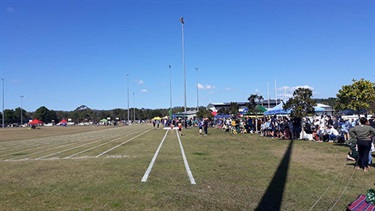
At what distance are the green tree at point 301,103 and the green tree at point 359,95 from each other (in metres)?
4.80

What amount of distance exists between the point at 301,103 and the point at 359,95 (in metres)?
6.21

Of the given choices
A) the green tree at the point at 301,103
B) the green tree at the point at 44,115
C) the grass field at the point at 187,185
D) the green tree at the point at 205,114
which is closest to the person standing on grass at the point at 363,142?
the grass field at the point at 187,185

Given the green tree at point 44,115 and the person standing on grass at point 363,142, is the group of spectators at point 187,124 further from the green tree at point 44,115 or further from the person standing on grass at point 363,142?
the green tree at point 44,115

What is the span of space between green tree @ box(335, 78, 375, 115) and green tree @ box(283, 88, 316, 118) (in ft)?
15.8

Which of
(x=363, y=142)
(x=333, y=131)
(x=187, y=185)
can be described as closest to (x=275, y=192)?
(x=187, y=185)

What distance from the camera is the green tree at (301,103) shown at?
999 inches

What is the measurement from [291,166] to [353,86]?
21238mm

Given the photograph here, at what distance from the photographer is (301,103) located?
25.9 metres

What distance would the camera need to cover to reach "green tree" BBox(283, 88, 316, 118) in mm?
25375

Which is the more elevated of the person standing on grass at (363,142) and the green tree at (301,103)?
the green tree at (301,103)

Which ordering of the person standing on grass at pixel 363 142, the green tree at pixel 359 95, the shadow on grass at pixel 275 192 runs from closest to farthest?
the shadow on grass at pixel 275 192 < the person standing on grass at pixel 363 142 < the green tree at pixel 359 95

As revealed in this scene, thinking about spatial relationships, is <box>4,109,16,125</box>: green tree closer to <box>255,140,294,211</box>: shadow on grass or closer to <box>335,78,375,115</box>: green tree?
<box>335,78,375,115</box>: green tree

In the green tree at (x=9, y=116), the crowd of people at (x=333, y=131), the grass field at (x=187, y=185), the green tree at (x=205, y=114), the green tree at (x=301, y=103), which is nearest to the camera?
the grass field at (x=187, y=185)

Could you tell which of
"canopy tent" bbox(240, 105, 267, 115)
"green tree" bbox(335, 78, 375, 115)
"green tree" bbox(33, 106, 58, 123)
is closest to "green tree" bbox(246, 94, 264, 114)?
"canopy tent" bbox(240, 105, 267, 115)
